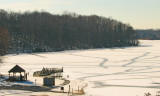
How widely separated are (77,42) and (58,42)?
13.5m

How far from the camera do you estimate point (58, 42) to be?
117562 mm

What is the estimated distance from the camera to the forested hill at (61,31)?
114m

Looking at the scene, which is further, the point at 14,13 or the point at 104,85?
the point at 14,13

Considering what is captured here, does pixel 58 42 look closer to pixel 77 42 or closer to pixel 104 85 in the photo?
pixel 77 42

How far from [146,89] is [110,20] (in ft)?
445

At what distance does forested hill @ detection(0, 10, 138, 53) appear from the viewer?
372 ft

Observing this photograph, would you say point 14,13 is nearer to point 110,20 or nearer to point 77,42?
point 77,42

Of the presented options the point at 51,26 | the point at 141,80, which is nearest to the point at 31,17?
the point at 51,26

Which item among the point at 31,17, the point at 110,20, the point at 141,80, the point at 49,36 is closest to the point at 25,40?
the point at 49,36

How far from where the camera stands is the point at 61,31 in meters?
124

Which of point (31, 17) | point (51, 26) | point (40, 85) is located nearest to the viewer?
point (40, 85)

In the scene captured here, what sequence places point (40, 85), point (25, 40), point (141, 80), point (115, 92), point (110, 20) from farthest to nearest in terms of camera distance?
point (110, 20), point (25, 40), point (141, 80), point (40, 85), point (115, 92)

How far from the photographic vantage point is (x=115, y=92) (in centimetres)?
2822

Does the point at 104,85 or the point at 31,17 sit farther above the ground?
the point at 31,17
